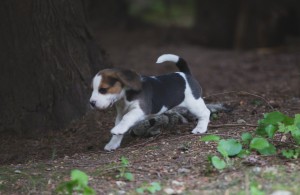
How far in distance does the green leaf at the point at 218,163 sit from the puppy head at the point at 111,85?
1.23 meters

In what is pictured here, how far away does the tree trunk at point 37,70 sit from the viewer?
24.5 feet

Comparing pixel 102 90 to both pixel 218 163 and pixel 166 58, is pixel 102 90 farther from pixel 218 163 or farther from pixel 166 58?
pixel 218 163

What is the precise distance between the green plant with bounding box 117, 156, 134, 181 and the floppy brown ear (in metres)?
0.79

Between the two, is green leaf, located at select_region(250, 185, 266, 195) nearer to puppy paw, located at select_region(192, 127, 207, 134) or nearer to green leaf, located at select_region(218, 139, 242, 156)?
green leaf, located at select_region(218, 139, 242, 156)

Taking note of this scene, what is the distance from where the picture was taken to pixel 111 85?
5.94 metres

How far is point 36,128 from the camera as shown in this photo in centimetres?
757

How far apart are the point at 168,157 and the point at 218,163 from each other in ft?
2.32

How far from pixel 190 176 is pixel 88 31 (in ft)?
11.5

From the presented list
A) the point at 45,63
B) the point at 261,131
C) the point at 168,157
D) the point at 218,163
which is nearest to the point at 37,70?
the point at 45,63

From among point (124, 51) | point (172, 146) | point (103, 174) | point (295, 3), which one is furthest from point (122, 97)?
point (295, 3)

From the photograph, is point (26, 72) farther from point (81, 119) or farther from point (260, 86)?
point (260, 86)

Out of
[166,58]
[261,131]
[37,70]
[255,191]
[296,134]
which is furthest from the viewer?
[37,70]

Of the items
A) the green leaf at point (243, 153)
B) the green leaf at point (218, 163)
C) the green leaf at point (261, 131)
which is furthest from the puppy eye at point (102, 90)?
the green leaf at point (261, 131)

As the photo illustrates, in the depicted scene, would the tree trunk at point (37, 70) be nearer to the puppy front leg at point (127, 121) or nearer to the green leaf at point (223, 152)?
the puppy front leg at point (127, 121)
